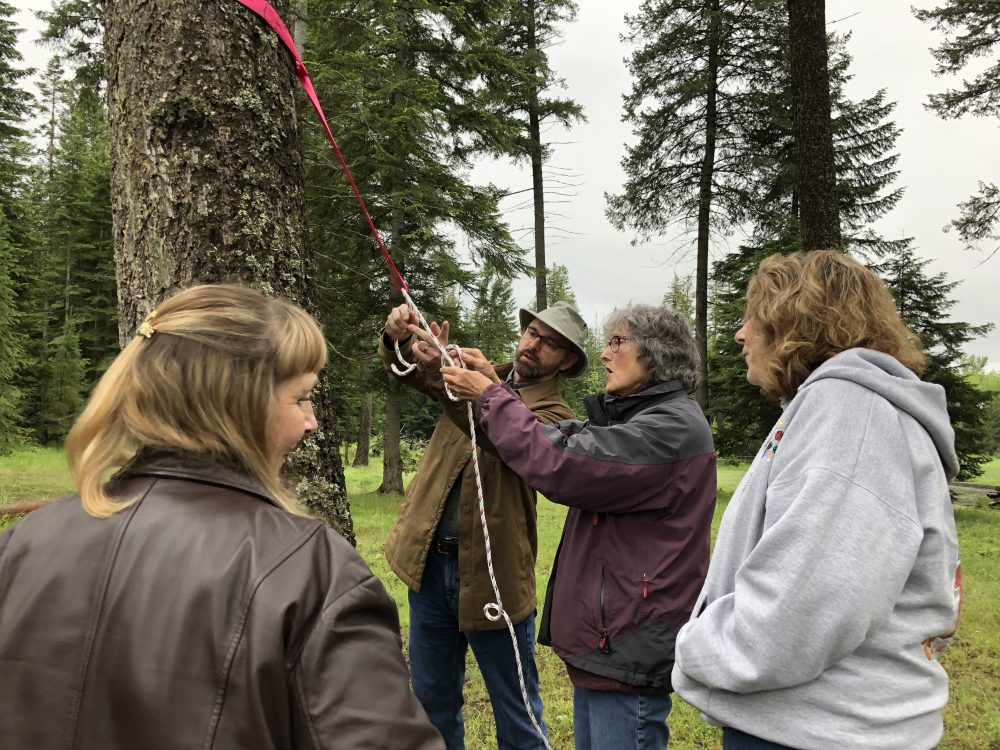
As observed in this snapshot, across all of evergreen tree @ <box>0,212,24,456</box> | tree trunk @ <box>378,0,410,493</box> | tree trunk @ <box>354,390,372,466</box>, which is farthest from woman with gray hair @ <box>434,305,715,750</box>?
evergreen tree @ <box>0,212,24,456</box>

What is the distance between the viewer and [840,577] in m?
1.52

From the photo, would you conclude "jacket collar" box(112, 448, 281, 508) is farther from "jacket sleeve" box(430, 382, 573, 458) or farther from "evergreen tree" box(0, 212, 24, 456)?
"evergreen tree" box(0, 212, 24, 456)

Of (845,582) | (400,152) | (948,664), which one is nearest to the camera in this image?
(845,582)

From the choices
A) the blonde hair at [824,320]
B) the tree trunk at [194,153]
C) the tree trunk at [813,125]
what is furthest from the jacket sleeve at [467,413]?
the tree trunk at [813,125]

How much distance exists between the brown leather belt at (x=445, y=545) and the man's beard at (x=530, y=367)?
86 centimetres

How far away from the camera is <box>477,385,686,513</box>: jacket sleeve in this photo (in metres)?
2.41

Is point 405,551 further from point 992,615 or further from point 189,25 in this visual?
point 992,615

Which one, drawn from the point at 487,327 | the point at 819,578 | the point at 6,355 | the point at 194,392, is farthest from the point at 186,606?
the point at 6,355

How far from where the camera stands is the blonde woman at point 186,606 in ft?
3.37

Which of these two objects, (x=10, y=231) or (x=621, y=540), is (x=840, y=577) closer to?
(x=621, y=540)

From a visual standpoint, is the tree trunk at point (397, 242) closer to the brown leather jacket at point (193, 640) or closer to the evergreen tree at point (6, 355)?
the evergreen tree at point (6, 355)

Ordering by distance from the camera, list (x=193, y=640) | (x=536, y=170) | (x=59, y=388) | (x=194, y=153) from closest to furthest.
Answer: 1. (x=193, y=640)
2. (x=194, y=153)
3. (x=536, y=170)
4. (x=59, y=388)

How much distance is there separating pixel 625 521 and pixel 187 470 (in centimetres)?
172

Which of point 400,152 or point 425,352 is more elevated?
point 400,152
